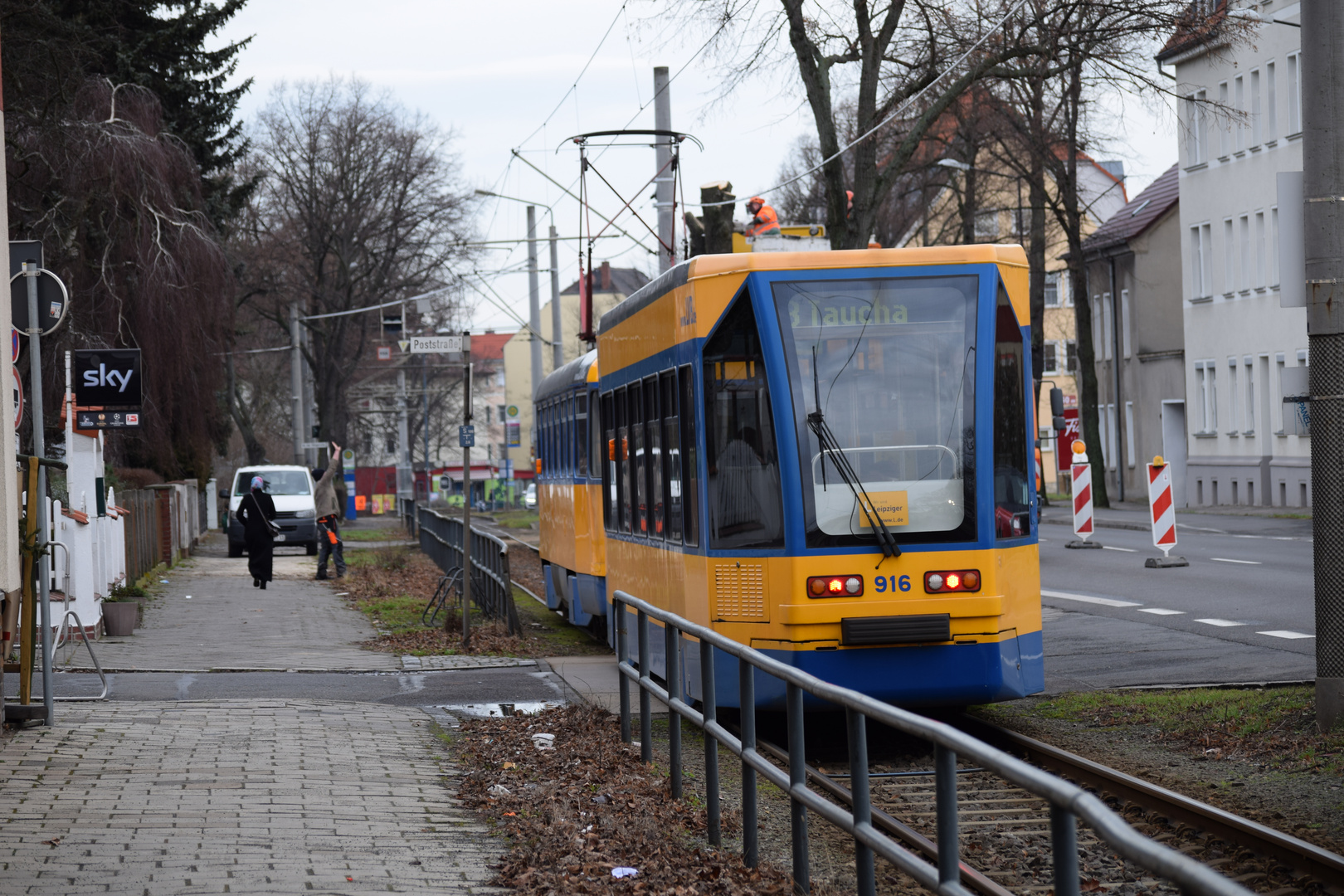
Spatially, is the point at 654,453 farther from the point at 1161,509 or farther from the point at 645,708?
the point at 1161,509

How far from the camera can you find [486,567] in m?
20.7

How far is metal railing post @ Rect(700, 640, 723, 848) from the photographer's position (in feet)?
24.7

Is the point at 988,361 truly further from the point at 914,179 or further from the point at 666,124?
the point at 914,179

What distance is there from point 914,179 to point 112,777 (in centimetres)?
4780

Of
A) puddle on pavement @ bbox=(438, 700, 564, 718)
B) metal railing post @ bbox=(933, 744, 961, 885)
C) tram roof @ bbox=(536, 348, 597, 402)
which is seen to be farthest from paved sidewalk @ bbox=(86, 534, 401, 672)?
metal railing post @ bbox=(933, 744, 961, 885)

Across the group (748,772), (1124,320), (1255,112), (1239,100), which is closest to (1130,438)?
(1124,320)

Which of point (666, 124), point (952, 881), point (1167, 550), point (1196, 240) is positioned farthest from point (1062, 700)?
point (1196, 240)

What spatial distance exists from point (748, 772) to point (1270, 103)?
141 ft

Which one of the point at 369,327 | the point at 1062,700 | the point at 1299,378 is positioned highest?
the point at 369,327

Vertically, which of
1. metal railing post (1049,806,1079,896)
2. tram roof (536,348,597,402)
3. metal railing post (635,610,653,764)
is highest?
tram roof (536,348,597,402)

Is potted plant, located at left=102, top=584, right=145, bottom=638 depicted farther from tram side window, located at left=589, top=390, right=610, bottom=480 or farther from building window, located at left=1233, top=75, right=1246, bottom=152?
building window, located at left=1233, top=75, right=1246, bottom=152

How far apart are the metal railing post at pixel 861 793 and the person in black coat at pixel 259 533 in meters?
22.5

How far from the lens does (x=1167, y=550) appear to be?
83.3 ft

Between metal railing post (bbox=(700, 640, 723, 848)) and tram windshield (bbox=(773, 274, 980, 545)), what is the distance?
2332mm
